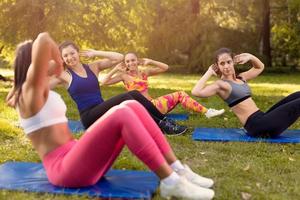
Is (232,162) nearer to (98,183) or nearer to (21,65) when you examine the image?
(98,183)

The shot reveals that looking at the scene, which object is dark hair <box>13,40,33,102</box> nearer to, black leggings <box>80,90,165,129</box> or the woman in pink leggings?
the woman in pink leggings

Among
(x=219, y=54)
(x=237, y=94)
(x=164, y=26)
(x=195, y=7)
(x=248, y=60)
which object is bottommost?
(x=164, y=26)

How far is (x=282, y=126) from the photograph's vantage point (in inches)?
219

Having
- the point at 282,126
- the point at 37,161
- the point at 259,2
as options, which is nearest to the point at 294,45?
the point at 259,2

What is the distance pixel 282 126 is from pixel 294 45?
19173 millimetres

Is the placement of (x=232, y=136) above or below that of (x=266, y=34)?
above

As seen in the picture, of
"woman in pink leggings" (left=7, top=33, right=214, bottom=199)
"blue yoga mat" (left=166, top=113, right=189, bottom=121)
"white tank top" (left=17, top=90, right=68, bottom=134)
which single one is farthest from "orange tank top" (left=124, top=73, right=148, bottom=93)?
"white tank top" (left=17, top=90, right=68, bottom=134)

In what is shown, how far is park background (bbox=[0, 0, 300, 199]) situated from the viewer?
4.30m

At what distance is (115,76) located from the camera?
22.7ft

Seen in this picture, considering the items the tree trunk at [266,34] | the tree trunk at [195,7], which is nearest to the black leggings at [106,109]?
the tree trunk at [195,7]

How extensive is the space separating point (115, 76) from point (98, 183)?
3511 millimetres

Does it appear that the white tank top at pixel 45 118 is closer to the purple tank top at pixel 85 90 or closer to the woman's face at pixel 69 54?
the woman's face at pixel 69 54

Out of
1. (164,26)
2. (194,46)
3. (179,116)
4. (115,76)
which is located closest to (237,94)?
(179,116)

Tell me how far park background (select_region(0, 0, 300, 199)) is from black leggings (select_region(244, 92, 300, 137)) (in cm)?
31
